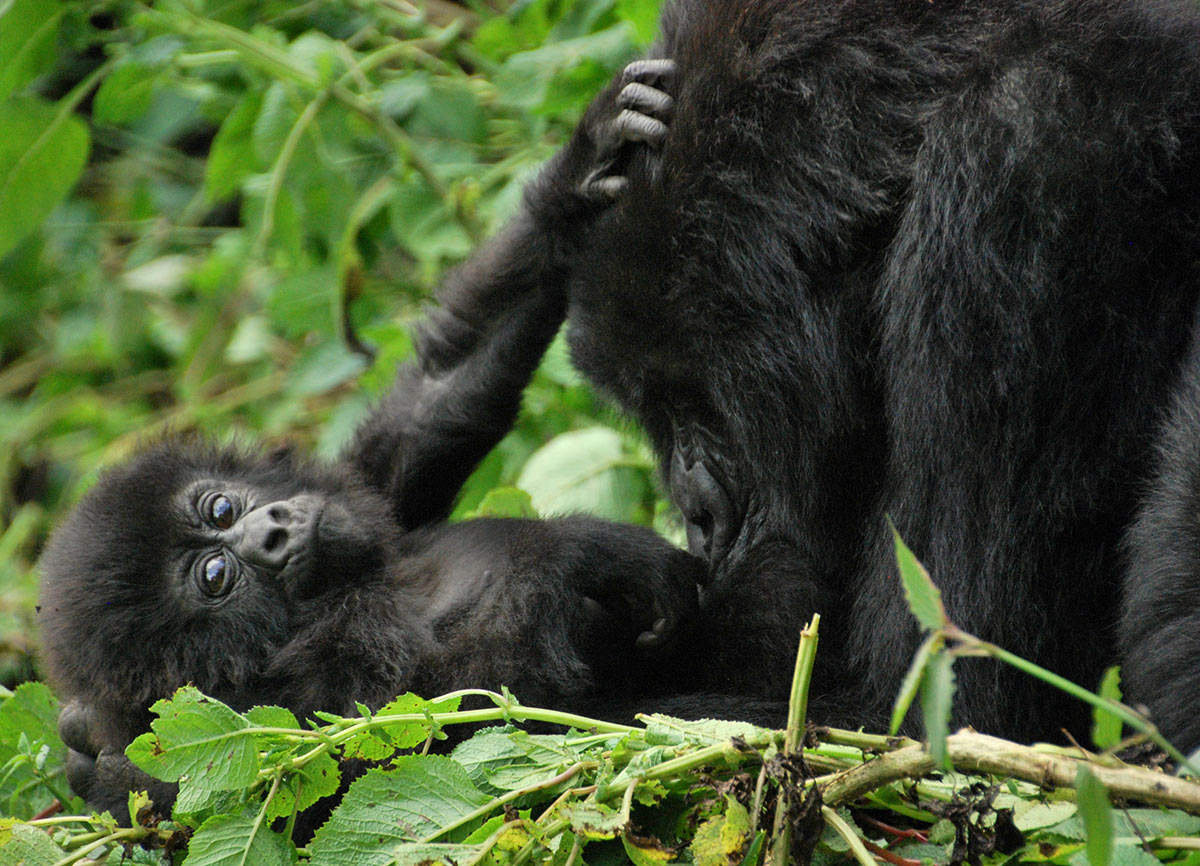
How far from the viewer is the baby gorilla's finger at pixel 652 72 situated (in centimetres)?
191

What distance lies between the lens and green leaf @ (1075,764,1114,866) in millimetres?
897

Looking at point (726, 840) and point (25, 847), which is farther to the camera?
point (25, 847)

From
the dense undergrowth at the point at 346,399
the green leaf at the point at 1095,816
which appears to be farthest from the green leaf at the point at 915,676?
the green leaf at the point at 1095,816

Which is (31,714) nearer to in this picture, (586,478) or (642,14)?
(586,478)

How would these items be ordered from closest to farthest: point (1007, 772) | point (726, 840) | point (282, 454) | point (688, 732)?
point (1007, 772) → point (726, 840) → point (688, 732) → point (282, 454)

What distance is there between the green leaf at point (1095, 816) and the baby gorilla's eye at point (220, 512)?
1.49m

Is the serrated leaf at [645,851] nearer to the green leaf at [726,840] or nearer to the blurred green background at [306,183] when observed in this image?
the green leaf at [726,840]

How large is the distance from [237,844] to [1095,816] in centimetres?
96

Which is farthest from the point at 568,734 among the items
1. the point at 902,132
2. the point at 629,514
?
the point at 629,514

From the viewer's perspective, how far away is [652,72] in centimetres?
192

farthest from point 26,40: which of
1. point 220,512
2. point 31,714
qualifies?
point 31,714

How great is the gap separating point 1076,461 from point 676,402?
0.62m

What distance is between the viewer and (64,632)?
6.36 ft

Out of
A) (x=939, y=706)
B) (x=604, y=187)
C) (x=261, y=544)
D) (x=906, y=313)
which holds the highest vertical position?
(x=604, y=187)
